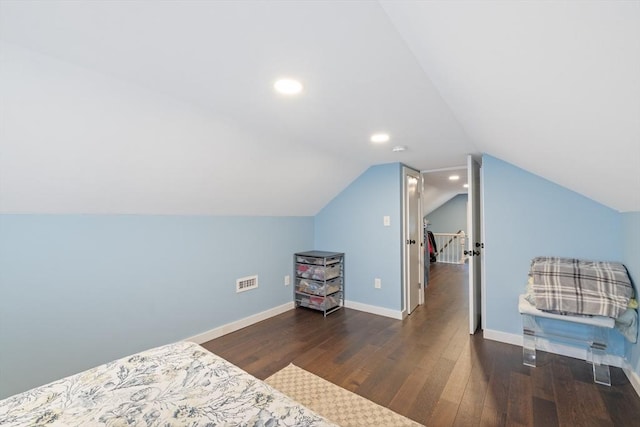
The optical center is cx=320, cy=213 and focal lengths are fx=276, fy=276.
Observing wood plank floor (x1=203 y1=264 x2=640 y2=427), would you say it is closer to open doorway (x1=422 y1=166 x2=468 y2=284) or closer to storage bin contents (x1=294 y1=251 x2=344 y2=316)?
storage bin contents (x1=294 y1=251 x2=344 y2=316)

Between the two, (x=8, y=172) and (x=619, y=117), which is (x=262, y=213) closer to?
(x=8, y=172)

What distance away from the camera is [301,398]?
1931mm

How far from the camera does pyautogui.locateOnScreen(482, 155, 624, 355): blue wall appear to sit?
240 cm

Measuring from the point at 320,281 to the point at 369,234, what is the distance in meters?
0.90

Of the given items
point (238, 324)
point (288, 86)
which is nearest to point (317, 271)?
point (238, 324)

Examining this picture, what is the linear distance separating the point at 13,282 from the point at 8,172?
740mm

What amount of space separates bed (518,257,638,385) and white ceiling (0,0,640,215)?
22.1 inches

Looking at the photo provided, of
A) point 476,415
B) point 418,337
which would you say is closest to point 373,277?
point 418,337

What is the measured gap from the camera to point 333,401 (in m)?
1.91

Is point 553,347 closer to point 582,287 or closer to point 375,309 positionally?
point 582,287

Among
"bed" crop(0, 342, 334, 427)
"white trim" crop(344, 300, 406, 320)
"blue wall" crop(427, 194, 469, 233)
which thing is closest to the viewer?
"bed" crop(0, 342, 334, 427)

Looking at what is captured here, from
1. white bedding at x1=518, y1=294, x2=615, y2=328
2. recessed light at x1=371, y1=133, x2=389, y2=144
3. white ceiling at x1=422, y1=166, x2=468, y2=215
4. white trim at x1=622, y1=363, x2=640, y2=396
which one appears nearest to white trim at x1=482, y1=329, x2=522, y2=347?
white bedding at x1=518, y1=294, x2=615, y2=328

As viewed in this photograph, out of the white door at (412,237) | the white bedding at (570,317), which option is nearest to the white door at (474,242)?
the white bedding at (570,317)

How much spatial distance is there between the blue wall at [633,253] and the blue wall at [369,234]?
1911 mm
